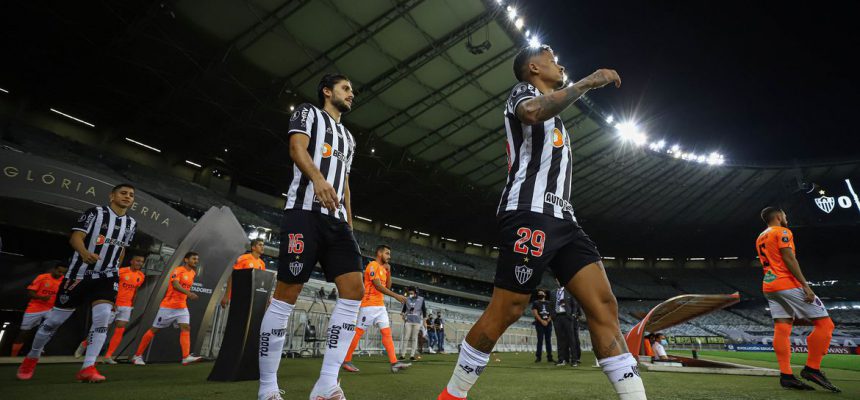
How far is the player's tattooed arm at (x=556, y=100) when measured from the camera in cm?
198

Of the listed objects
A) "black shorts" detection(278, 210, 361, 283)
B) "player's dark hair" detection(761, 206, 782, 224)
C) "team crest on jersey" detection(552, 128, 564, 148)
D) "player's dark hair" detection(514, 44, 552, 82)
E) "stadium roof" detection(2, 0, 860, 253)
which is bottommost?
"black shorts" detection(278, 210, 361, 283)

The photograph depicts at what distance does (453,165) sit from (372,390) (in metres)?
24.7

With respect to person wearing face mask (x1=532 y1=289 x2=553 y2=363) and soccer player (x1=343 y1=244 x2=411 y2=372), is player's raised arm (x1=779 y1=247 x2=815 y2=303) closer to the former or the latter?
soccer player (x1=343 y1=244 x2=411 y2=372)

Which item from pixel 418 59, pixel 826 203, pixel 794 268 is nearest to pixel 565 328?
pixel 794 268

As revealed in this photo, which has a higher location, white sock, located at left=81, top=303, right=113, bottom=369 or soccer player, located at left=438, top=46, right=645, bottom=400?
soccer player, located at left=438, top=46, right=645, bottom=400

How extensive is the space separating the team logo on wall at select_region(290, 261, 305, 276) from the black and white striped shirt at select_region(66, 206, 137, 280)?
10.9ft

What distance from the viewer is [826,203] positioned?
110ft

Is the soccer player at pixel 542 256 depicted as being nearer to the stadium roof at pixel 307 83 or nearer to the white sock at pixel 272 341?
the white sock at pixel 272 341

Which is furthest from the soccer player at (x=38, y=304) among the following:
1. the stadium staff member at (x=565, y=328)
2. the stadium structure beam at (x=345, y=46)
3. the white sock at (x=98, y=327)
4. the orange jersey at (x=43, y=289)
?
the stadium structure beam at (x=345, y=46)

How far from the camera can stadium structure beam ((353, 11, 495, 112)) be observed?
18531 mm

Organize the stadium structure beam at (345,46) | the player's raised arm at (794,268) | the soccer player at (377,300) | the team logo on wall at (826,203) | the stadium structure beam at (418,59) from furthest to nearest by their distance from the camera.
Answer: the team logo on wall at (826,203) < the stadium structure beam at (418,59) < the stadium structure beam at (345,46) < the soccer player at (377,300) < the player's raised arm at (794,268)

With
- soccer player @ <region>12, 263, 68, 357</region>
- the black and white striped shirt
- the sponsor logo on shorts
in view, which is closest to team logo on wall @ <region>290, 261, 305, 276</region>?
the black and white striped shirt

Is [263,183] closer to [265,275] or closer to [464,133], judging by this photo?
[464,133]

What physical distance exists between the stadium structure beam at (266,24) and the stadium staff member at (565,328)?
14.6 meters
